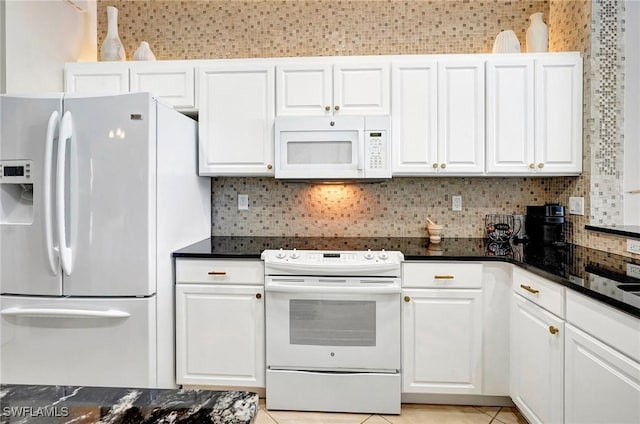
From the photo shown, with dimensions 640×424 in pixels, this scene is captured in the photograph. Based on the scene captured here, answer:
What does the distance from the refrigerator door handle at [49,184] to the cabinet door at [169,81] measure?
0.77 meters

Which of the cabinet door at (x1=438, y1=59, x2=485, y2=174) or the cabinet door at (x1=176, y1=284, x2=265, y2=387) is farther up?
the cabinet door at (x1=438, y1=59, x2=485, y2=174)

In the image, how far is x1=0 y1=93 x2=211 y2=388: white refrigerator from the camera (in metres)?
1.87

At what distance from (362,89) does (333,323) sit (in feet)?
4.93

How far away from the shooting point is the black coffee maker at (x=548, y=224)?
2451mm

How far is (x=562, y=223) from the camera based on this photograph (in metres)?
2.46

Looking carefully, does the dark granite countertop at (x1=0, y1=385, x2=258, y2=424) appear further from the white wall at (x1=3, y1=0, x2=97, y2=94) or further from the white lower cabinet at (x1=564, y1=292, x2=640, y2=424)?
the white wall at (x1=3, y1=0, x2=97, y2=94)

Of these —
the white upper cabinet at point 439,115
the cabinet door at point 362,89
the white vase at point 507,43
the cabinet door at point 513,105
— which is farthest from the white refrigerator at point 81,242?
the white vase at point 507,43

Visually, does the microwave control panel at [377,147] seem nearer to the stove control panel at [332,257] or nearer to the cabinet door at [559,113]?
the stove control panel at [332,257]

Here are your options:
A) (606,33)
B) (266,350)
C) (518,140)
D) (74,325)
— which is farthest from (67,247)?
(606,33)

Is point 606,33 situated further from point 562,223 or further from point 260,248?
point 260,248

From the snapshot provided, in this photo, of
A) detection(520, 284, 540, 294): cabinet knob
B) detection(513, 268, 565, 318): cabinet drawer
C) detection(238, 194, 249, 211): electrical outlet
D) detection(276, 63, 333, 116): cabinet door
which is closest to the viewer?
detection(513, 268, 565, 318): cabinet drawer

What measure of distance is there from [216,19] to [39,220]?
6.33ft

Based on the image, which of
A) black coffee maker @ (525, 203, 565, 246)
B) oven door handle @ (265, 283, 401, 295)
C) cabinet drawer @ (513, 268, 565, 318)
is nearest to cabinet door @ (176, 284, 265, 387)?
oven door handle @ (265, 283, 401, 295)

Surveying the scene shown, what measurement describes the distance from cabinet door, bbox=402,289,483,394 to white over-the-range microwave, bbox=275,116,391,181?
834 mm
